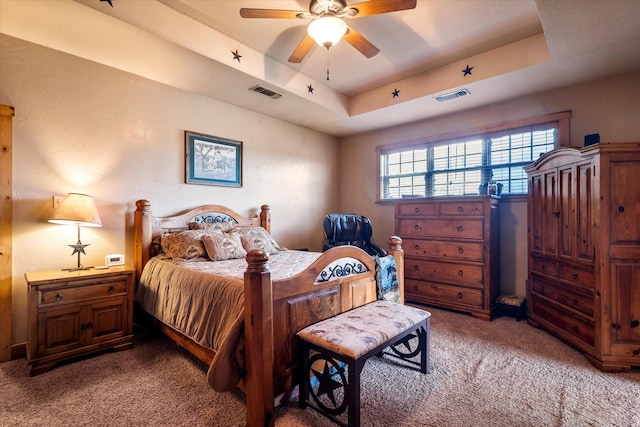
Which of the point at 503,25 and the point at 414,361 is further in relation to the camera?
the point at 503,25

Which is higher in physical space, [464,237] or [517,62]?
[517,62]

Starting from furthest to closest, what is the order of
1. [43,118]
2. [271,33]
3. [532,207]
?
[532,207] → [271,33] → [43,118]

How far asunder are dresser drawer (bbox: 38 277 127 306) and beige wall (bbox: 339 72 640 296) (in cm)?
356

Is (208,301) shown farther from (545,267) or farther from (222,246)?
(545,267)

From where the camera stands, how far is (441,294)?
3535mm

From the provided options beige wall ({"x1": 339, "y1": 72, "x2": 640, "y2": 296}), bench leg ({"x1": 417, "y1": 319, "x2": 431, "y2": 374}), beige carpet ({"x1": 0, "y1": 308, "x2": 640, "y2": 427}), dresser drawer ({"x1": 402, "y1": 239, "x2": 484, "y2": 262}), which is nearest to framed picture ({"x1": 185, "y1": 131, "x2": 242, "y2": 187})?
beige carpet ({"x1": 0, "y1": 308, "x2": 640, "y2": 427})

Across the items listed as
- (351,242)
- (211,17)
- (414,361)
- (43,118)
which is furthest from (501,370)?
(43,118)

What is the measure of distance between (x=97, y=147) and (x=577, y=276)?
14.4 feet

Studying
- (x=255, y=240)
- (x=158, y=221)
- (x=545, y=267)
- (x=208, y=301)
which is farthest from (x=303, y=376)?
(x=545, y=267)

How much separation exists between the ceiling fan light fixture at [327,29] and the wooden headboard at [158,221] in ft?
7.15

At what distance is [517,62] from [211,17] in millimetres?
2832

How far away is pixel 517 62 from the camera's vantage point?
9.16 feet

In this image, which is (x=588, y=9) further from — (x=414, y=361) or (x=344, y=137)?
(x=344, y=137)

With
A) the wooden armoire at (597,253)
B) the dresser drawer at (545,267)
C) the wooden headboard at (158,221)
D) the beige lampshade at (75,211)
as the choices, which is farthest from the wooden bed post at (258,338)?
the dresser drawer at (545,267)
